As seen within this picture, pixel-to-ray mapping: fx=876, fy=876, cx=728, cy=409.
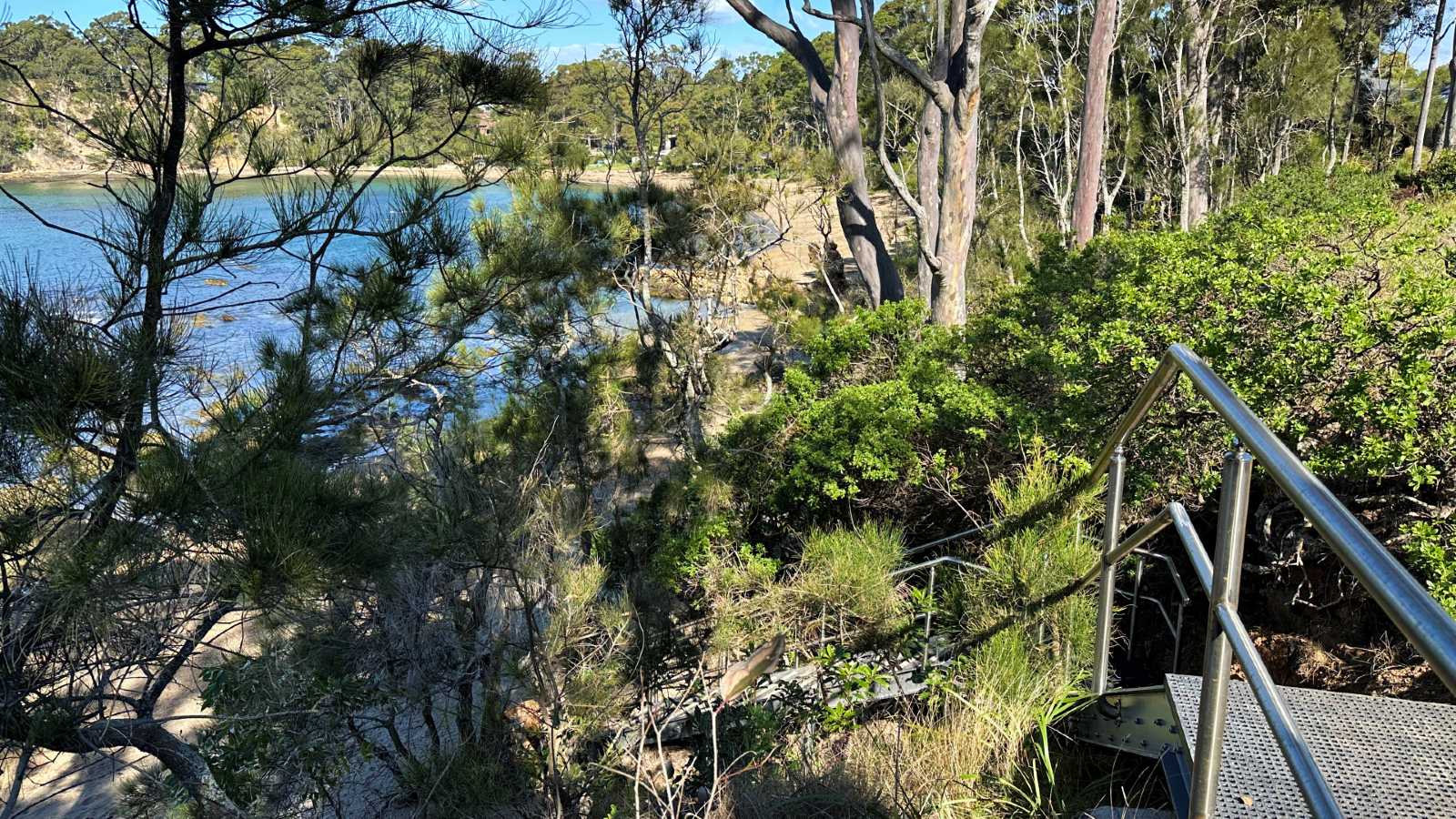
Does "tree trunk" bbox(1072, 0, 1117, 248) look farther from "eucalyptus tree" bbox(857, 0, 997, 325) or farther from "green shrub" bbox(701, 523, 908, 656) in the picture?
"green shrub" bbox(701, 523, 908, 656)

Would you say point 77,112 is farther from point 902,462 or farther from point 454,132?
point 902,462

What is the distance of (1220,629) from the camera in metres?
1.17

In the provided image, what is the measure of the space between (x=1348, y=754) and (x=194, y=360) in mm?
3450

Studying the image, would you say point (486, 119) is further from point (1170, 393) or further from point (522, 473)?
point (1170, 393)

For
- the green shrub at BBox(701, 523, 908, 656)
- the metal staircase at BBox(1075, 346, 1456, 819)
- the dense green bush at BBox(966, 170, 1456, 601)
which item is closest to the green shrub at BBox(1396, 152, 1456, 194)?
the dense green bush at BBox(966, 170, 1456, 601)

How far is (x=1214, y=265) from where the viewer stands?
450cm

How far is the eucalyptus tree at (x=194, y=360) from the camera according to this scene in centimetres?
257

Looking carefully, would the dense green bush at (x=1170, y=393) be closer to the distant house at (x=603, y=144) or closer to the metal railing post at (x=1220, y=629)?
the metal railing post at (x=1220, y=629)

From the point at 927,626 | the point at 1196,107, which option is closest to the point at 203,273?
the point at 927,626

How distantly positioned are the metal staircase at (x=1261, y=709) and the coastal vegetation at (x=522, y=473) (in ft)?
1.07

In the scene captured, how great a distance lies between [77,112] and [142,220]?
53cm

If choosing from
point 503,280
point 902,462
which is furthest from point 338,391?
point 902,462

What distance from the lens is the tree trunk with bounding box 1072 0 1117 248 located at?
357 inches

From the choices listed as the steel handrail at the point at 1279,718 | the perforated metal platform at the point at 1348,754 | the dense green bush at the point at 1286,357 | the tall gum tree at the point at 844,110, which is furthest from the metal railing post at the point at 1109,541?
the tall gum tree at the point at 844,110
